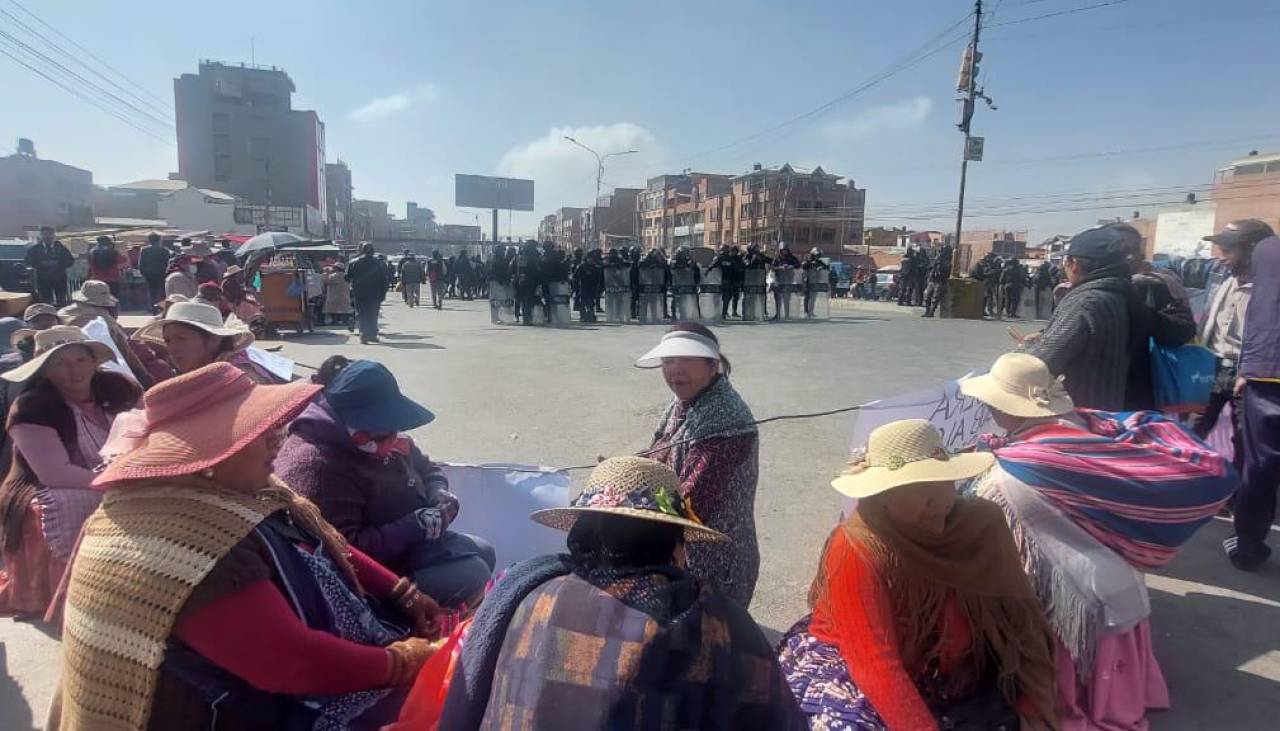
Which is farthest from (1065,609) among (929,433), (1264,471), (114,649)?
(114,649)

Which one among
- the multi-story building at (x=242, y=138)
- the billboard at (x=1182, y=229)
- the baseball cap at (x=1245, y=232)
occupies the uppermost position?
the multi-story building at (x=242, y=138)

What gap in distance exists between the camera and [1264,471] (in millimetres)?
3969

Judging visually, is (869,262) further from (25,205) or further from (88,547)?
(25,205)

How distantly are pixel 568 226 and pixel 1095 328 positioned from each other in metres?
132

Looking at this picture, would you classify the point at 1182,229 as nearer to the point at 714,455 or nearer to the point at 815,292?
the point at 815,292

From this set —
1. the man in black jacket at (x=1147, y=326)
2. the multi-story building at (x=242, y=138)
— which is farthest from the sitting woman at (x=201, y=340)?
the multi-story building at (x=242, y=138)

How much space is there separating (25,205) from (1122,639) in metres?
67.0

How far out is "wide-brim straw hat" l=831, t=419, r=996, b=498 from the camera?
2.19 m

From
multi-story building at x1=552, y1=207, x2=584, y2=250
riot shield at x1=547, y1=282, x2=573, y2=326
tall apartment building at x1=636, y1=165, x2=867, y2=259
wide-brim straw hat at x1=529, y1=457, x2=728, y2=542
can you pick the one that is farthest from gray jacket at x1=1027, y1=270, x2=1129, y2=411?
multi-story building at x1=552, y1=207, x2=584, y2=250

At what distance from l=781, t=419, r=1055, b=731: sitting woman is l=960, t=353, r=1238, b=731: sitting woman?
38 centimetres

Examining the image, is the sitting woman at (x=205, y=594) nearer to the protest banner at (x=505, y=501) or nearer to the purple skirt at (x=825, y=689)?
the purple skirt at (x=825, y=689)

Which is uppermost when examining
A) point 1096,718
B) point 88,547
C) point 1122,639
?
point 88,547

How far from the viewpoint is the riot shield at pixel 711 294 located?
18.2 metres

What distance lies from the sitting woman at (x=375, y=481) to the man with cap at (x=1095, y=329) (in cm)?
317
